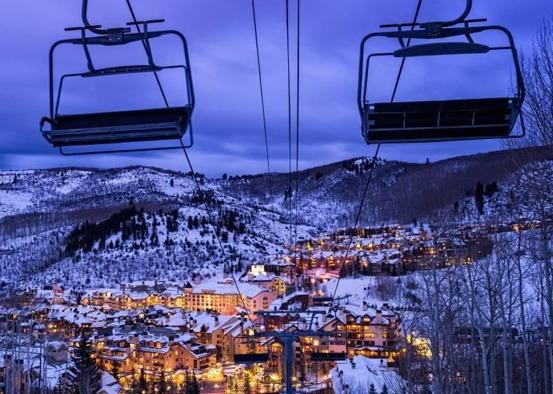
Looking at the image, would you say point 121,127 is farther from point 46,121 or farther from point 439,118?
point 439,118

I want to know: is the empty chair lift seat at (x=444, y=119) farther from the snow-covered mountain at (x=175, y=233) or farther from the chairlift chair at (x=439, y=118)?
the snow-covered mountain at (x=175, y=233)

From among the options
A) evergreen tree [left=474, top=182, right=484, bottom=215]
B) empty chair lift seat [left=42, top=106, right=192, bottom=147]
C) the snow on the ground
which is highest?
evergreen tree [left=474, top=182, right=484, bottom=215]

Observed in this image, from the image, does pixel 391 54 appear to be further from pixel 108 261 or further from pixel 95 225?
pixel 95 225

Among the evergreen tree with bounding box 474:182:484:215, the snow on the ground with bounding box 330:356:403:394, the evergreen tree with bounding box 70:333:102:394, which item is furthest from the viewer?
the evergreen tree with bounding box 474:182:484:215

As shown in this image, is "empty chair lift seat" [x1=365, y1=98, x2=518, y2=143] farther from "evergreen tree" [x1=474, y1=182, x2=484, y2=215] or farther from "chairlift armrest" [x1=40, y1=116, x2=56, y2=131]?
"evergreen tree" [x1=474, y1=182, x2=484, y2=215]

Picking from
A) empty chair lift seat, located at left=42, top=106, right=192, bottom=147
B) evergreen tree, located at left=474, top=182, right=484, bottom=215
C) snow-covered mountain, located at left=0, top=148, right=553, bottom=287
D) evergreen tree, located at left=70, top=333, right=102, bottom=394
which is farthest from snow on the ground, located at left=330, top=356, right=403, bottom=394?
evergreen tree, located at left=474, top=182, right=484, bottom=215

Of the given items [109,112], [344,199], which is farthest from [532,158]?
[344,199]

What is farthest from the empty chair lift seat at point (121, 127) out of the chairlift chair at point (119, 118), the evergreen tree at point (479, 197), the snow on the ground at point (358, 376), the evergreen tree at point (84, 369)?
the evergreen tree at point (479, 197)
